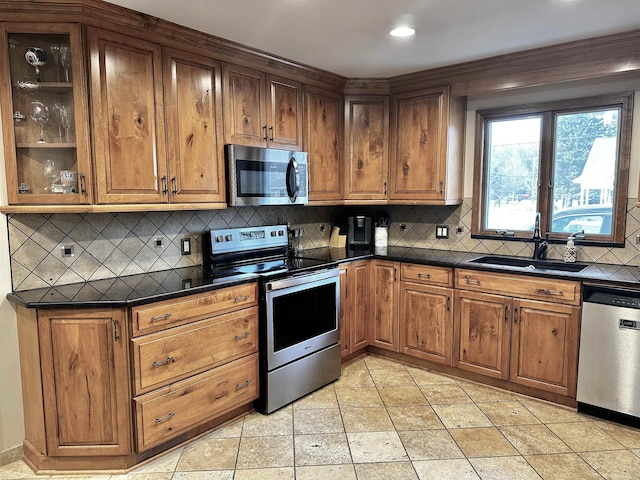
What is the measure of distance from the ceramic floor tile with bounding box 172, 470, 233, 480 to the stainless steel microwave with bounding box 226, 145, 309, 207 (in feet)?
5.25

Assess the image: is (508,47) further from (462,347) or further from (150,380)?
(150,380)

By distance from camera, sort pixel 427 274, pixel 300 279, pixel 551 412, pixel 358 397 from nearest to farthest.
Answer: pixel 551 412 < pixel 300 279 < pixel 358 397 < pixel 427 274

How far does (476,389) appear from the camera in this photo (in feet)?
10.6

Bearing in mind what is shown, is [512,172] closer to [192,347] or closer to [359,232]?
[359,232]

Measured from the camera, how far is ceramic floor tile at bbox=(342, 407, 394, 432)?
2.69 m

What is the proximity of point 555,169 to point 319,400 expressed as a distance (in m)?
2.50

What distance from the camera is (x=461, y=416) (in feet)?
9.30

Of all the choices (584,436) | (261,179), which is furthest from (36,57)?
(584,436)

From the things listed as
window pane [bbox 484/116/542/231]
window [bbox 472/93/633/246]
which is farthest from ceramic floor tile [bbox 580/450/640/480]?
window pane [bbox 484/116/542/231]

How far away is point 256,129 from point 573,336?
254 centimetres

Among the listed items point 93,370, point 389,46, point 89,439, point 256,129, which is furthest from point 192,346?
point 389,46

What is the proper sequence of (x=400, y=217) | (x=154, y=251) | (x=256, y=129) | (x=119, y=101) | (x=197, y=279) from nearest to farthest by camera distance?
(x=119, y=101), (x=197, y=279), (x=154, y=251), (x=256, y=129), (x=400, y=217)

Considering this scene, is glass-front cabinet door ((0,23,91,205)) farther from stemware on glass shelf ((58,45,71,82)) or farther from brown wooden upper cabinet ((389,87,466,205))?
brown wooden upper cabinet ((389,87,466,205))

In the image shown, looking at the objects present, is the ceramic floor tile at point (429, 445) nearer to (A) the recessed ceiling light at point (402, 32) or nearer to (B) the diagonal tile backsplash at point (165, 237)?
(B) the diagonal tile backsplash at point (165, 237)
